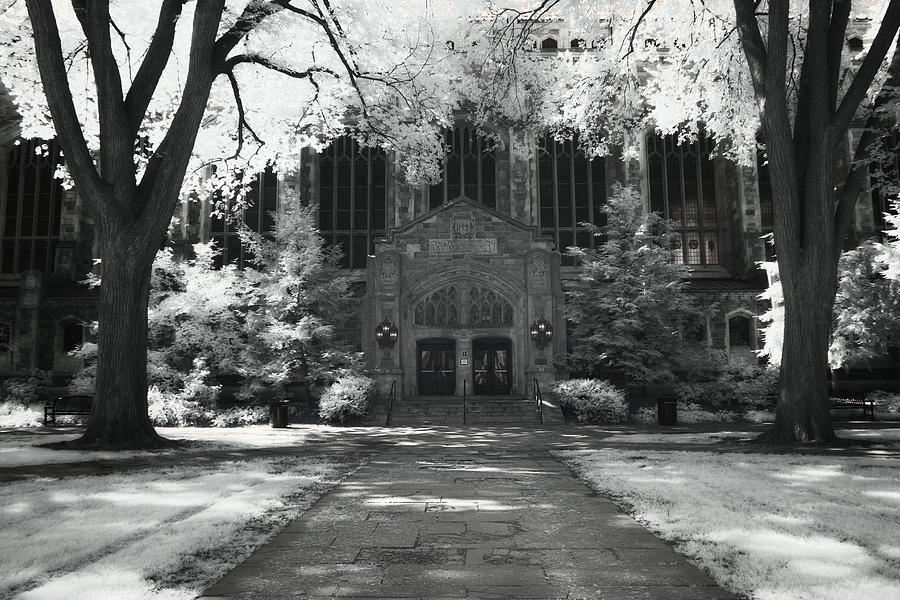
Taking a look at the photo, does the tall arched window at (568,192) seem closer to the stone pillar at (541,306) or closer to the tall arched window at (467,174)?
the tall arched window at (467,174)

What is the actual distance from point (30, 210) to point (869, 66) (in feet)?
109

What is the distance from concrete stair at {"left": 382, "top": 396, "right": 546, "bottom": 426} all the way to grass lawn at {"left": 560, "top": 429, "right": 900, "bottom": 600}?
10181 mm

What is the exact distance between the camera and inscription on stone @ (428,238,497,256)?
859 inches

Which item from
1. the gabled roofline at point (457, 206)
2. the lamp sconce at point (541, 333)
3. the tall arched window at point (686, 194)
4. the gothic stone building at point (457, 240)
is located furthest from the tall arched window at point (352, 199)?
the tall arched window at point (686, 194)

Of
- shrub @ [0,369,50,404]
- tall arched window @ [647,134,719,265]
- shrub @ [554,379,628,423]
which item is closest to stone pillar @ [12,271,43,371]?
shrub @ [0,369,50,404]

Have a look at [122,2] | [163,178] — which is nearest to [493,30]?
[163,178]

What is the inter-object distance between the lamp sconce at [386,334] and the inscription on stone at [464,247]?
2885 mm

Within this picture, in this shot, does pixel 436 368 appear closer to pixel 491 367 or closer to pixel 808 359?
pixel 491 367

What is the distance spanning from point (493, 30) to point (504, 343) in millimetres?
11574

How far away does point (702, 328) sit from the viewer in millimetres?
25719

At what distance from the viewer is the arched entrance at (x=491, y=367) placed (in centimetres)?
2286

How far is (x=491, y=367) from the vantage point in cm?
2292

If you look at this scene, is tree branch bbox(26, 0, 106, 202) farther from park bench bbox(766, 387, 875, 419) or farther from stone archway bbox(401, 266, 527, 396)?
park bench bbox(766, 387, 875, 419)

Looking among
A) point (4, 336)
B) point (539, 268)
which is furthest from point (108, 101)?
point (4, 336)
